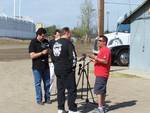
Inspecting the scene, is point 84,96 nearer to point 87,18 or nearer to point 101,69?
point 101,69

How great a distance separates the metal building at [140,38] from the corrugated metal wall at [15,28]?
68889mm

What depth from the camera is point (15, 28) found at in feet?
318

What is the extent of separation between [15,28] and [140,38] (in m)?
75.1

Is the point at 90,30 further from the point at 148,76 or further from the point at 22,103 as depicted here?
the point at 22,103

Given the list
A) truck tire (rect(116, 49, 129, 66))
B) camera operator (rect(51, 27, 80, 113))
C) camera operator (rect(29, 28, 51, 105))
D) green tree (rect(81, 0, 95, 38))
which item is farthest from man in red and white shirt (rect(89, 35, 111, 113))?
green tree (rect(81, 0, 95, 38))

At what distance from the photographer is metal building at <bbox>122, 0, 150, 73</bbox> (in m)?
22.7

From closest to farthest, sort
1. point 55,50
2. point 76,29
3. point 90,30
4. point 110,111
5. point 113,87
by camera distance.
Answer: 1. point 55,50
2. point 110,111
3. point 113,87
4. point 90,30
5. point 76,29

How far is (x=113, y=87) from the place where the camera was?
17.0 metres

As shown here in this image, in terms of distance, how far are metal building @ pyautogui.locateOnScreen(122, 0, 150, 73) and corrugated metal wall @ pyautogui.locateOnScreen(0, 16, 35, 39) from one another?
68.9 metres

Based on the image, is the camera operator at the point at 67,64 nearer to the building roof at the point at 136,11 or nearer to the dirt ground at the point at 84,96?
the dirt ground at the point at 84,96

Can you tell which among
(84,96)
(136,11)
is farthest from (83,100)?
(136,11)

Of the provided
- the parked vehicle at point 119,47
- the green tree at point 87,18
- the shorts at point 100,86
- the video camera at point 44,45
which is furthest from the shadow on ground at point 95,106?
the green tree at point 87,18

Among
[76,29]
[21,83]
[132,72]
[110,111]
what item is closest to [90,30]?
[76,29]

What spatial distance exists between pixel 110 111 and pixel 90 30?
7545cm
